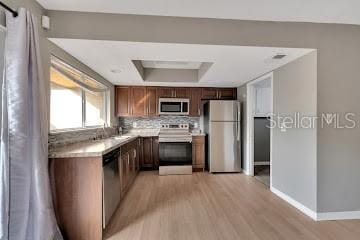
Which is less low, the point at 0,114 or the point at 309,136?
the point at 0,114

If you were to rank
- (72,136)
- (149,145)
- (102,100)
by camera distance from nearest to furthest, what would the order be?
(72,136) < (102,100) < (149,145)

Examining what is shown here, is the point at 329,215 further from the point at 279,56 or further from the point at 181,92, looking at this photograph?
the point at 181,92

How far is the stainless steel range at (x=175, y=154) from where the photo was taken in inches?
188

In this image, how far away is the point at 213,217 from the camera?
269 centimetres

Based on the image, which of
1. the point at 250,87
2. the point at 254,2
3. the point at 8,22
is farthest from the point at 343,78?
the point at 8,22

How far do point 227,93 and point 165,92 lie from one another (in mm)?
1562

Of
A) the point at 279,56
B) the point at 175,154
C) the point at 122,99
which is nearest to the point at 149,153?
the point at 175,154

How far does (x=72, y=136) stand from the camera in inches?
117

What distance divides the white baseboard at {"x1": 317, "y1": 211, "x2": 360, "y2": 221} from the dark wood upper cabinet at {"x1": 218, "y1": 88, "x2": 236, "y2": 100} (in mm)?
3305

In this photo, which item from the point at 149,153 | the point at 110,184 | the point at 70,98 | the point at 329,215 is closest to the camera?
the point at 110,184

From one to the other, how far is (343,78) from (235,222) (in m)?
2.22

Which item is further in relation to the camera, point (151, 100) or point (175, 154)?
point (151, 100)

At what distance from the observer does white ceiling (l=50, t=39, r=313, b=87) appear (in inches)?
98.2

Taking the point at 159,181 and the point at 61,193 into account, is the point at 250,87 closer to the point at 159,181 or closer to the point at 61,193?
the point at 159,181
